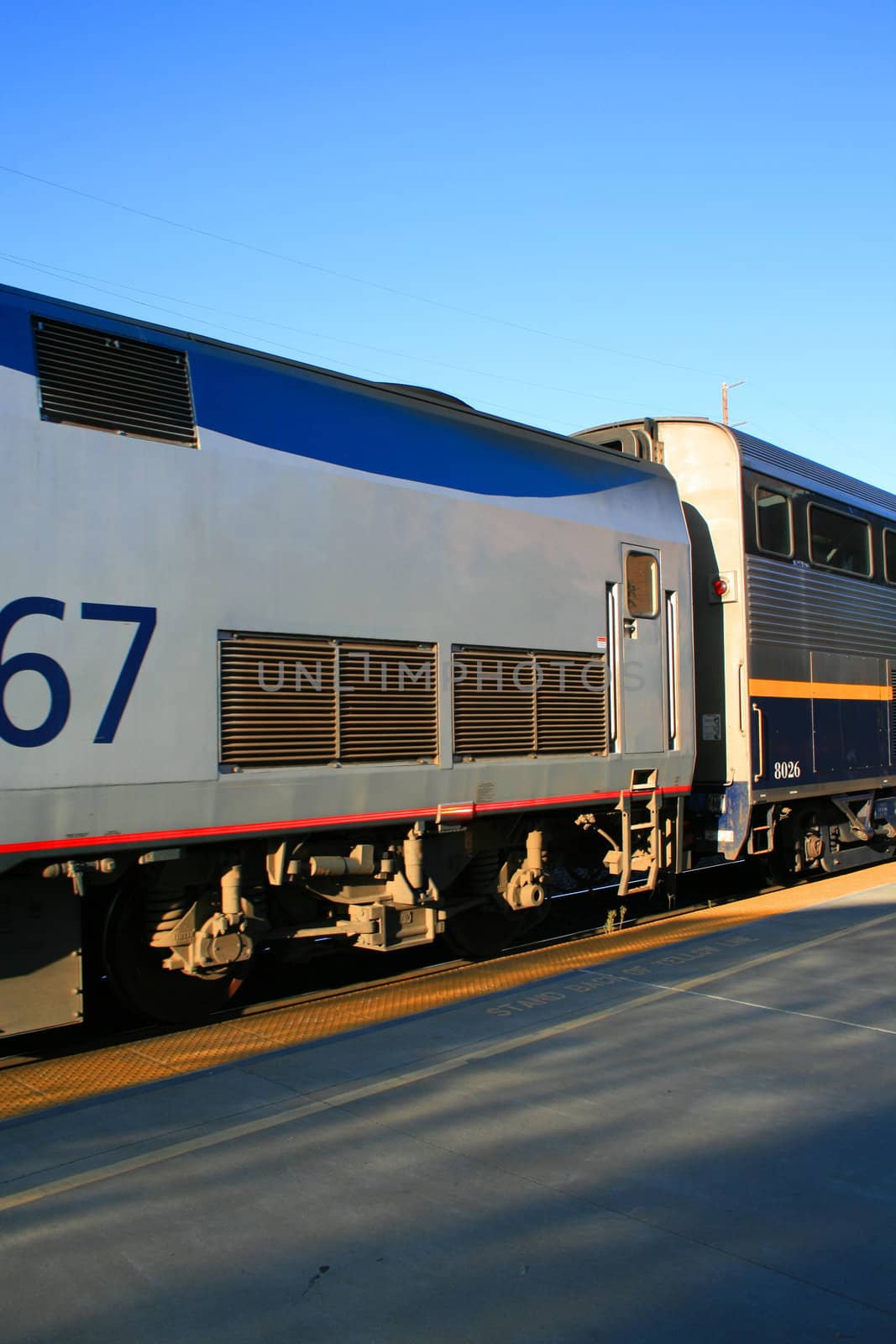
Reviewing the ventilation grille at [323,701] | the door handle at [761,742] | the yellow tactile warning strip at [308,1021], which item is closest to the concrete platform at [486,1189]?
the yellow tactile warning strip at [308,1021]

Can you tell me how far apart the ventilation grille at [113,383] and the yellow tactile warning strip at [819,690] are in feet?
18.8

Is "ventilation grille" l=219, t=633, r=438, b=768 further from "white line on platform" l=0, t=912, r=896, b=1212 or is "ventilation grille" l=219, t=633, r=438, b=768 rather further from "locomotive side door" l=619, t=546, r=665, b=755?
"locomotive side door" l=619, t=546, r=665, b=755

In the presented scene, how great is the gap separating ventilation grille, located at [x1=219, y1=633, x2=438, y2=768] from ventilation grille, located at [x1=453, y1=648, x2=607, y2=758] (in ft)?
1.04

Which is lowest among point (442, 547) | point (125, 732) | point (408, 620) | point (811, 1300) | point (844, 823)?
point (811, 1300)

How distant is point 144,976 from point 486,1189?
9.22 ft

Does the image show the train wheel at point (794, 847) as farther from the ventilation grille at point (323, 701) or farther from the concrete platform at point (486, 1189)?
the ventilation grille at point (323, 701)

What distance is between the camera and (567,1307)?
2869 millimetres

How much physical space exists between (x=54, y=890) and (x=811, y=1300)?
3.62m

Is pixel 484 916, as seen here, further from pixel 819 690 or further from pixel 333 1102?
pixel 819 690

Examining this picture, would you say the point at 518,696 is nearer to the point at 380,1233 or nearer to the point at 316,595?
the point at 316,595

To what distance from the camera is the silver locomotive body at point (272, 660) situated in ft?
15.6

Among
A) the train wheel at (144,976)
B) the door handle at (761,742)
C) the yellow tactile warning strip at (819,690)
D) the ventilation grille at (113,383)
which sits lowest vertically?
the train wheel at (144,976)

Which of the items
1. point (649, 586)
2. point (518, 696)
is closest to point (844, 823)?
point (649, 586)

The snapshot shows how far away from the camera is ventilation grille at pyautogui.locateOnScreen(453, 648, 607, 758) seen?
6562 millimetres
